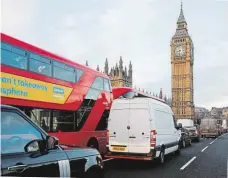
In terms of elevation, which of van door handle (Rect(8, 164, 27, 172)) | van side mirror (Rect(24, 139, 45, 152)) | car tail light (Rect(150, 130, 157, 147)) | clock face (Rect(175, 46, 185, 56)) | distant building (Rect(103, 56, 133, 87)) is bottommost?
car tail light (Rect(150, 130, 157, 147))

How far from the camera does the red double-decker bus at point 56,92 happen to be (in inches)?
332

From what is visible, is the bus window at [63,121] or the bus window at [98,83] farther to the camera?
the bus window at [98,83]

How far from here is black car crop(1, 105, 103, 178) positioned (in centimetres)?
352

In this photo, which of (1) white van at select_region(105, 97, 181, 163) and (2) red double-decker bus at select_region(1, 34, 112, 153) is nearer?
A: (2) red double-decker bus at select_region(1, 34, 112, 153)

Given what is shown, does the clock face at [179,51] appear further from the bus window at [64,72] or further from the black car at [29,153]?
the black car at [29,153]

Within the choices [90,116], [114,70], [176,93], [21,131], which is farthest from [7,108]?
[176,93]

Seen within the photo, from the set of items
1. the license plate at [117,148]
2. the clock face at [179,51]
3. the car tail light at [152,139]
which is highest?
Answer: the clock face at [179,51]

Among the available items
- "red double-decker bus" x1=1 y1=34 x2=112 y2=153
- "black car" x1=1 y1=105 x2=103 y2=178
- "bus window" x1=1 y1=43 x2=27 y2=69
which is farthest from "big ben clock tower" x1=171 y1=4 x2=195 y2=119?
"black car" x1=1 y1=105 x2=103 y2=178

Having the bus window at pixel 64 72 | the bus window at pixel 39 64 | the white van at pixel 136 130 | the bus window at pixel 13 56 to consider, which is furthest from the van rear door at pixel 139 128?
the bus window at pixel 13 56

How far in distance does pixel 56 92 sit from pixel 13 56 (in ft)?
6.98

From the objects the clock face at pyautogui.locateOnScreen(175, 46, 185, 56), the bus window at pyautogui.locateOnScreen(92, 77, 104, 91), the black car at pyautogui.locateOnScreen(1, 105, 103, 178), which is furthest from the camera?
the clock face at pyautogui.locateOnScreen(175, 46, 185, 56)

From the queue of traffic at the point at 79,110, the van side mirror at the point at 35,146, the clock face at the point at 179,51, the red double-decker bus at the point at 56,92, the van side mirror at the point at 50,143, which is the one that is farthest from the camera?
the clock face at the point at 179,51

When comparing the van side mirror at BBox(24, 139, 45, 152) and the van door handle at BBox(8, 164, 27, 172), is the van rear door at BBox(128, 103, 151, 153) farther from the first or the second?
the van door handle at BBox(8, 164, 27, 172)

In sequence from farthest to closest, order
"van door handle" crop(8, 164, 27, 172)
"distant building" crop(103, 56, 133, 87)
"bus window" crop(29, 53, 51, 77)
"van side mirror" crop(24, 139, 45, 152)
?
"distant building" crop(103, 56, 133, 87)
"bus window" crop(29, 53, 51, 77)
"van side mirror" crop(24, 139, 45, 152)
"van door handle" crop(8, 164, 27, 172)
